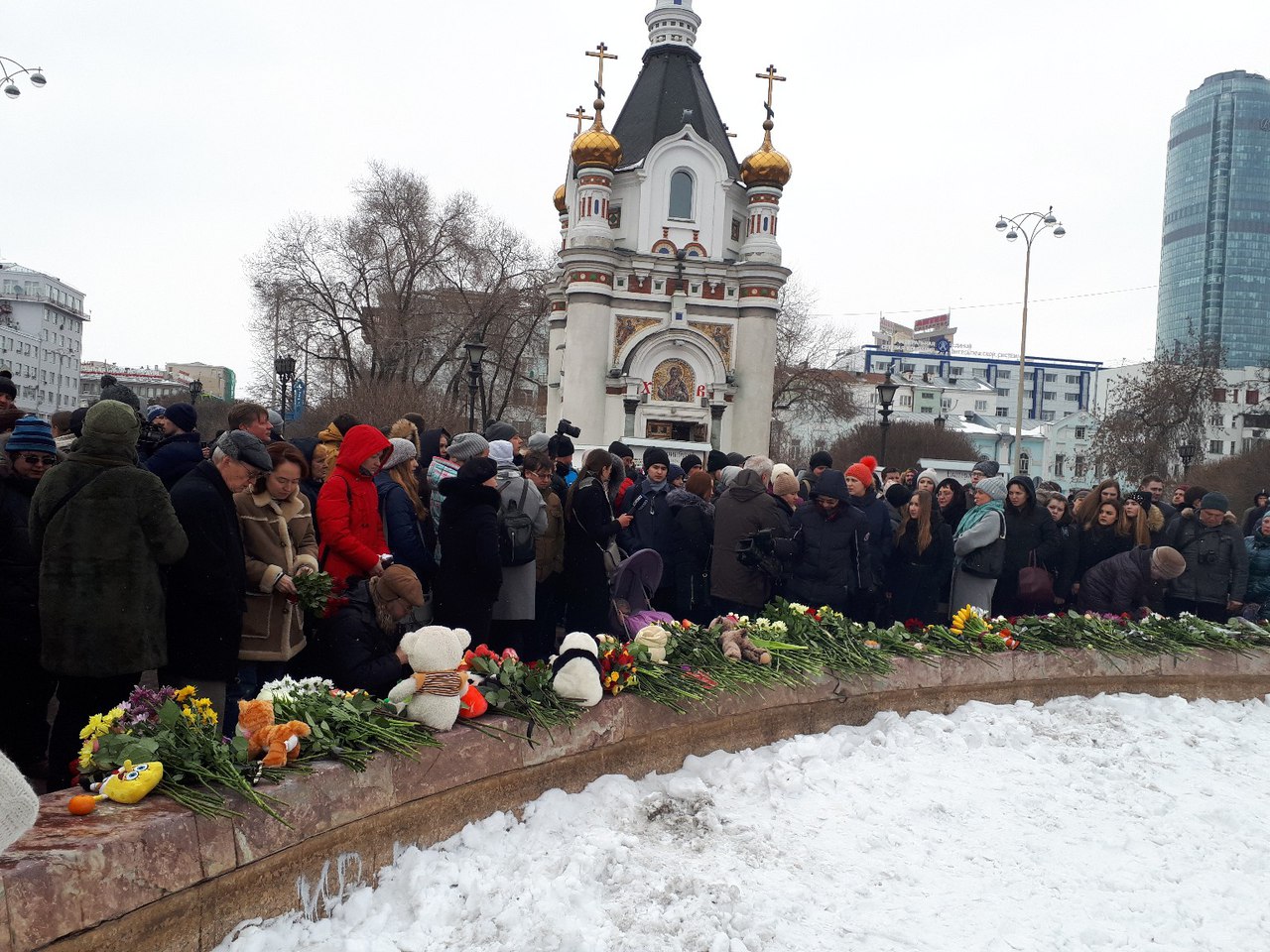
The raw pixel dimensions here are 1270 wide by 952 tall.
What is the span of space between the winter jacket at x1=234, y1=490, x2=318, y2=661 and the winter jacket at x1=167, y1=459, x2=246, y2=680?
235mm

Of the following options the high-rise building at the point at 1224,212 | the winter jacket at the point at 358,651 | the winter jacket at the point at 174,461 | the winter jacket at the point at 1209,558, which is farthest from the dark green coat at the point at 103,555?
the high-rise building at the point at 1224,212

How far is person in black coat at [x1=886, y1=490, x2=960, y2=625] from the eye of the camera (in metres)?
7.54

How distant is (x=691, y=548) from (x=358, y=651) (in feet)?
11.1

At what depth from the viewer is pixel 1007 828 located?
5211 millimetres

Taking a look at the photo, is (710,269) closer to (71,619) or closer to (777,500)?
(777,500)

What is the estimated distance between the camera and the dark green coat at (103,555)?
4.14m

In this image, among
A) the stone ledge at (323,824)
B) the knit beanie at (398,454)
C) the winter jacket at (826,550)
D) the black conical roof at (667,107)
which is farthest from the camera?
the black conical roof at (667,107)

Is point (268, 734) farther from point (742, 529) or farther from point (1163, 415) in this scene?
point (1163, 415)

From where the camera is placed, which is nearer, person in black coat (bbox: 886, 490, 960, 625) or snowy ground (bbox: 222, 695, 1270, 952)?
snowy ground (bbox: 222, 695, 1270, 952)

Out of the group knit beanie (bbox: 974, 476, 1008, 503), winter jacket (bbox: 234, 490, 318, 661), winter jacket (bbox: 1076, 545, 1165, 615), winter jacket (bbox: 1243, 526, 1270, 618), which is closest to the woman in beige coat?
winter jacket (bbox: 234, 490, 318, 661)

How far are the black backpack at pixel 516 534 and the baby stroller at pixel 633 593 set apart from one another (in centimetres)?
68

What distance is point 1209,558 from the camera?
8906mm

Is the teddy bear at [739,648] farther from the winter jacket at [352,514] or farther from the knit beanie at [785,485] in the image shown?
the winter jacket at [352,514]

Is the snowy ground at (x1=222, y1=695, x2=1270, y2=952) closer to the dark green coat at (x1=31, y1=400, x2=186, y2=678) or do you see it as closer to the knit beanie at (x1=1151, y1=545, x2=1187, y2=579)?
the dark green coat at (x1=31, y1=400, x2=186, y2=678)
